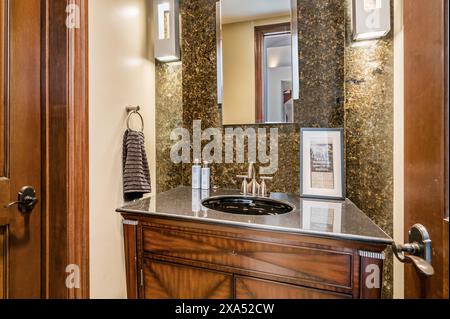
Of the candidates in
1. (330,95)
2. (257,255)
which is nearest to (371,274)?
(257,255)

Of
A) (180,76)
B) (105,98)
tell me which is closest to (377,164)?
(180,76)

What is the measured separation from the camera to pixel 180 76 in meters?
1.72

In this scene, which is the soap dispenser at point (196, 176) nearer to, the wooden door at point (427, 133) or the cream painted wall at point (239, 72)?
→ the cream painted wall at point (239, 72)

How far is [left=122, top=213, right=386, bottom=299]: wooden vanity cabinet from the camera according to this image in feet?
2.86

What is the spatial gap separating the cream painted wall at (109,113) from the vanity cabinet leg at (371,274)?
117cm

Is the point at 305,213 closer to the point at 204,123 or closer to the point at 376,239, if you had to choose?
the point at 376,239

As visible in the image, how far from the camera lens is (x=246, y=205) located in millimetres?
1420

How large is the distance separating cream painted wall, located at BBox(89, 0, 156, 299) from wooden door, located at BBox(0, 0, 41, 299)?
0.72ft

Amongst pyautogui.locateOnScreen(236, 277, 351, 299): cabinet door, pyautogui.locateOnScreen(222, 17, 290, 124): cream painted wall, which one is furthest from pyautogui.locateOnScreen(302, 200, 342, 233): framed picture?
pyautogui.locateOnScreen(222, 17, 290, 124): cream painted wall

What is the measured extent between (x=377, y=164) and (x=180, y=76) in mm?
1293

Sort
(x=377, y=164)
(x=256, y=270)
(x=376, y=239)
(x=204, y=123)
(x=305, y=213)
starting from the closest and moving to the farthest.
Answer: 1. (x=376, y=239)
2. (x=256, y=270)
3. (x=305, y=213)
4. (x=377, y=164)
5. (x=204, y=123)

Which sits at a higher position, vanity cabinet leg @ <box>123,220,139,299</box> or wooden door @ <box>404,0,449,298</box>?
wooden door @ <box>404,0,449,298</box>

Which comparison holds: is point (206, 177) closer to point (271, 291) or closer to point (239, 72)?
point (239, 72)

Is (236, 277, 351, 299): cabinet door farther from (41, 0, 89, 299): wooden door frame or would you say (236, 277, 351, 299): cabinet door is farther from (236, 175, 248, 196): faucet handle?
(41, 0, 89, 299): wooden door frame
